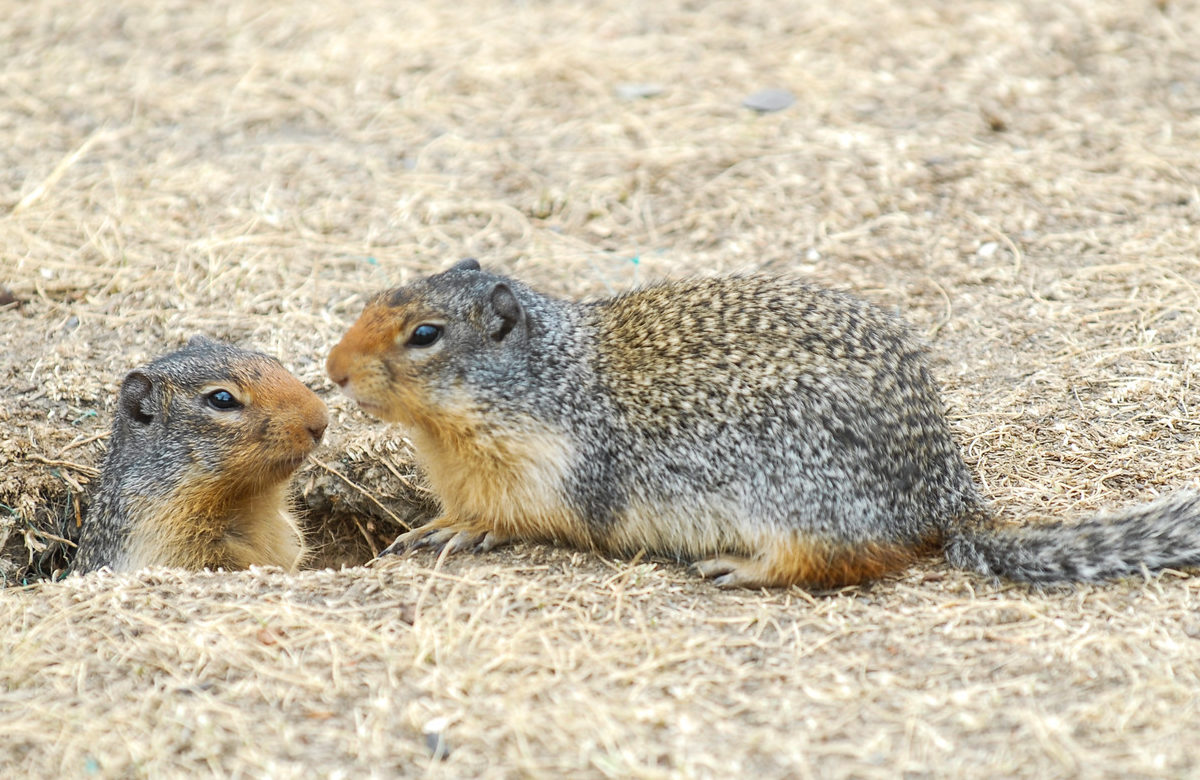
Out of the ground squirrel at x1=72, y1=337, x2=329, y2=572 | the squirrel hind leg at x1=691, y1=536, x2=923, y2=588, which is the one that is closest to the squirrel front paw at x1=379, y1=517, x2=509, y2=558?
the ground squirrel at x1=72, y1=337, x2=329, y2=572

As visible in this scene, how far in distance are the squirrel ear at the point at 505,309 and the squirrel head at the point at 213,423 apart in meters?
0.95

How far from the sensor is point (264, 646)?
13.7ft

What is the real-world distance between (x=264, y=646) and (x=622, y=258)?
12.3 ft

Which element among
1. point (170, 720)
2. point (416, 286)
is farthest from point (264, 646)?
point (416, 286)

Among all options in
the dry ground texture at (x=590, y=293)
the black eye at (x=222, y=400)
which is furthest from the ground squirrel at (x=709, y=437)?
the black eye at (x=222, y=400)

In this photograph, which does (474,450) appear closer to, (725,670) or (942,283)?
(725,670)

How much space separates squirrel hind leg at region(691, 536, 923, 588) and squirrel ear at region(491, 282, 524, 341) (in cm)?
126

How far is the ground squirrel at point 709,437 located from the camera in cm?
472

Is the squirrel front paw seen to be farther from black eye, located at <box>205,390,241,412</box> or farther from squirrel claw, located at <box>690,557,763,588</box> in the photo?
black eye, located at <box>205,390,241,412</box>

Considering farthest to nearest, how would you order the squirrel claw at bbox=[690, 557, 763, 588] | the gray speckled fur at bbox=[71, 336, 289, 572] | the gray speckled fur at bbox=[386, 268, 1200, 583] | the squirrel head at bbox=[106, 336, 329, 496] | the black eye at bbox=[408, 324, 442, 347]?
the gray speckled fur at bbox=[71, 336, 289, 572] < the squirrel head at bbox=[106, 336, 329, 496] < the black eye at bbox=[408, 324, 442, 347] < the squirrel claw at bbox=[690, 557, 763, 588] < the gray speckled fur at bbox=[386, 268, 1200, 583]

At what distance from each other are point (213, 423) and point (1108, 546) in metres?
3.70

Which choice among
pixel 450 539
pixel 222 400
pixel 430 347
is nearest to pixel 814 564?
pixel 450 539

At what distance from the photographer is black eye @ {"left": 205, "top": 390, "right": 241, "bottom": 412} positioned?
5555mm

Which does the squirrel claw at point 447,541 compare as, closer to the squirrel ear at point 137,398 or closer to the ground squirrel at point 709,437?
the ground squirrel at point 709,437
